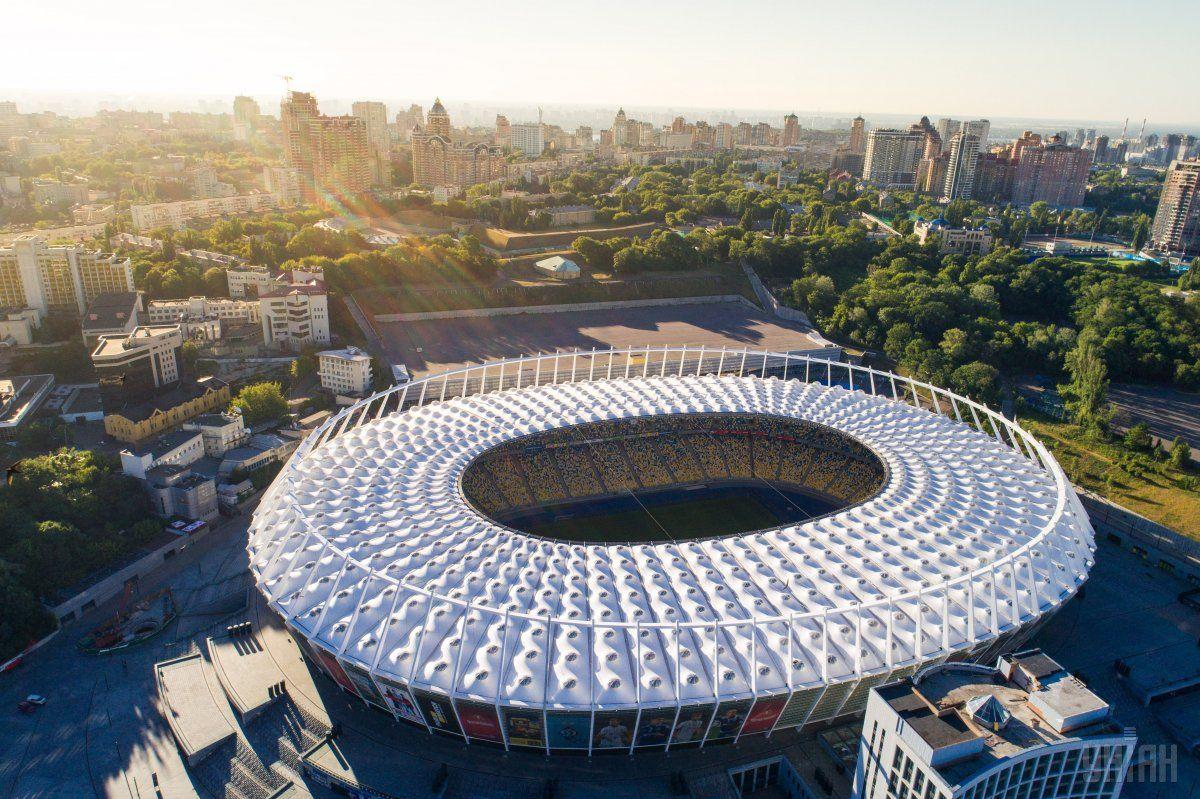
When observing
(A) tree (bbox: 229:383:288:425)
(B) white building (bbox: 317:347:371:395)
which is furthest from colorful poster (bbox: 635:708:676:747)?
(B) white building (bbox: 317:347:371:395)

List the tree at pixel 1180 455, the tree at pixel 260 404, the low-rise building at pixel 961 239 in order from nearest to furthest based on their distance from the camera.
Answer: the tree at pixel 260 404
the tree at pixel 1180 455
the low-rise building at pixel 961 239

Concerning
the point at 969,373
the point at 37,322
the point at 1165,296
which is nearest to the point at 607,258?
the point at 969,373

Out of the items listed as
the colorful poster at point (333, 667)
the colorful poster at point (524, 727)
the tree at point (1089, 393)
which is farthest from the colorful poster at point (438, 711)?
the tree at point (1089, 393)

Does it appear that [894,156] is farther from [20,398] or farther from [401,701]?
[401,701]

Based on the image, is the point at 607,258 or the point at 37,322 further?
the point at 607,258

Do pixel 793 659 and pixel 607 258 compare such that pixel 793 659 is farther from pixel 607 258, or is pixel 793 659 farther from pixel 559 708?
pixel 607 258

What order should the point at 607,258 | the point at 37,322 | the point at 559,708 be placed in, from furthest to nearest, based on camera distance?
1. the point at 607,258
2. the point at 37,322
3. the point at 559,708

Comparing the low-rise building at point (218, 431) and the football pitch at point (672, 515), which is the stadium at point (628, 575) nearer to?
the football pitch at point (672, 515)
